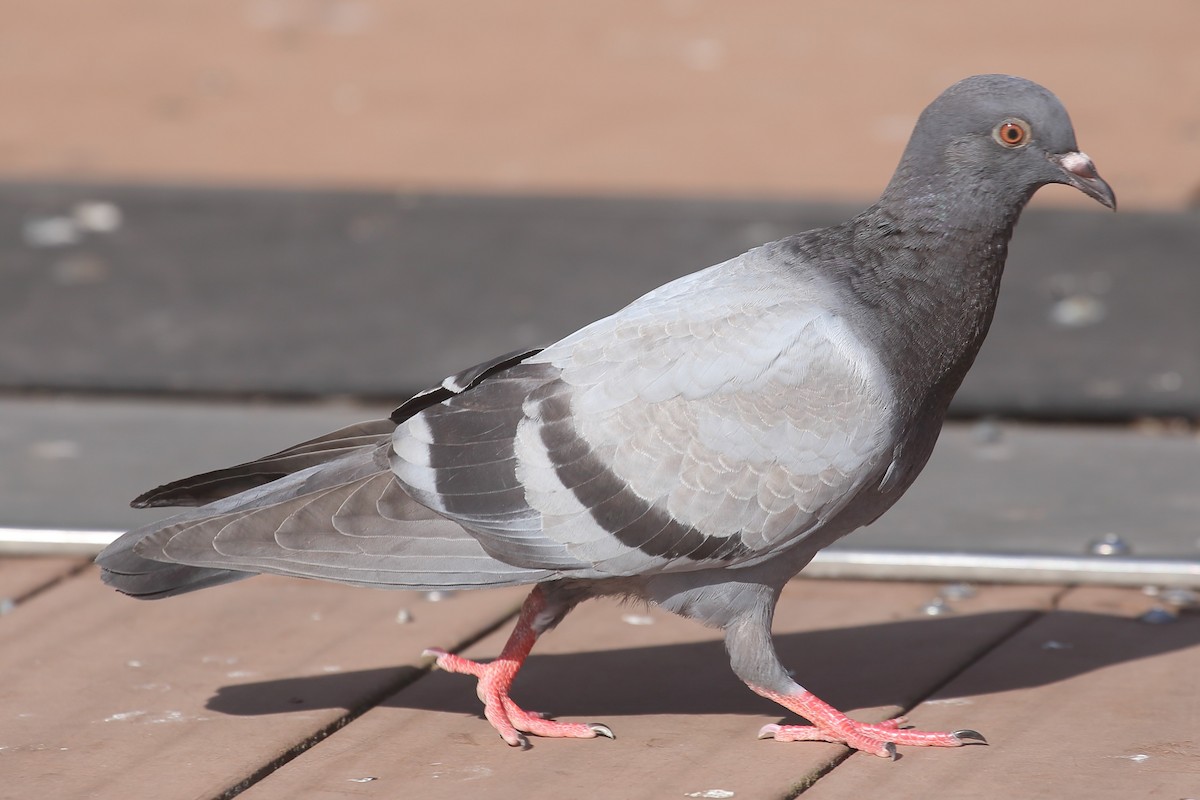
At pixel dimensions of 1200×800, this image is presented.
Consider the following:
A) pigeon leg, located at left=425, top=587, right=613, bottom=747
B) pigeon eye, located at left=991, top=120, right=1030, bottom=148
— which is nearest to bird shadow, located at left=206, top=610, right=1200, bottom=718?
pigeon leg, located at left=425, top=587, right=613, bottom=747

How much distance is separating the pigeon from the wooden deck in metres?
0.15

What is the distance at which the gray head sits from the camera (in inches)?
131

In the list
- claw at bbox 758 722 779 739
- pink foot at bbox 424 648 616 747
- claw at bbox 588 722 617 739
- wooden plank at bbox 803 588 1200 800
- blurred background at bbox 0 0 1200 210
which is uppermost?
blurred background at bbox 0 0 1200 210

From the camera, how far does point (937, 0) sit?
34.5 feet

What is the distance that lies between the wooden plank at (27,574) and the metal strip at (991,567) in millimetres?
65

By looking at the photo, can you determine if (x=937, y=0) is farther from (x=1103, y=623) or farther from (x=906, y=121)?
(x=1103, y=623)

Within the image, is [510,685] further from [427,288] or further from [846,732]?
[427,288]

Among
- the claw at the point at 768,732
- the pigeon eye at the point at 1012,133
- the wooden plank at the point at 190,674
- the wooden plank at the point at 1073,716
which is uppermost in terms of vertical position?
the pigeon eye at the point at 1012,133

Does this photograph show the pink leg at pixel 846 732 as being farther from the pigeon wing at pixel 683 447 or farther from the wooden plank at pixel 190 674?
the wooden plank at pixel 190 674

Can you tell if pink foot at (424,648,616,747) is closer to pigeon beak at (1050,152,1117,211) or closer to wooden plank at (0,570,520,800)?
wooden plank at (0,570,520,800)

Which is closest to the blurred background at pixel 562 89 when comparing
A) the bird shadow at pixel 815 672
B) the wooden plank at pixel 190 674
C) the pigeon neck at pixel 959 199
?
Answer: the bird shadow at pixel 815 672

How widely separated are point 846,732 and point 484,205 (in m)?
4.21

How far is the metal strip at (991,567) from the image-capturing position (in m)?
4.17

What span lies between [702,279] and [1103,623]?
1.32 meters
